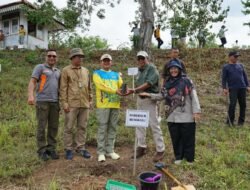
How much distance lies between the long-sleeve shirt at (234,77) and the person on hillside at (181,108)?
2896 mm

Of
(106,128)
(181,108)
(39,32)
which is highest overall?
(39,32)

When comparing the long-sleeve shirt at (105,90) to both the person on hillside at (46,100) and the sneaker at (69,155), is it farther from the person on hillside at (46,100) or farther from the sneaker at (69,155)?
the sneaker at (69,155)

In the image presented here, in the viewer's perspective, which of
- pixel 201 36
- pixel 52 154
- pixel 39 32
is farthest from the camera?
pixel 39 32

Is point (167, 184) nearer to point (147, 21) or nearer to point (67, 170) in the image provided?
point (67, 170)

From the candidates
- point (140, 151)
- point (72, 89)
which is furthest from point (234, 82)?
point (72, 89)

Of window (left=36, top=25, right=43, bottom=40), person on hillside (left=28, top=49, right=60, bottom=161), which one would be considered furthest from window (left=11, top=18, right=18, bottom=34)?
person on hillside (left=28, top=49, right=60, bottom=161)

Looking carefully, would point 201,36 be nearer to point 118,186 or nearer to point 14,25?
point 14,25

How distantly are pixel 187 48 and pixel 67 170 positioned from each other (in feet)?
39.6

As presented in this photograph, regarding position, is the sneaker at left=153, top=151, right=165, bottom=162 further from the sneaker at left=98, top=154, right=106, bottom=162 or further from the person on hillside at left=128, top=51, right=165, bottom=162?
the sneaker at left=98, top=154, right=106, bottom=162

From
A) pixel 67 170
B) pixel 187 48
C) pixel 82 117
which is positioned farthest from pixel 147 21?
pixel 67 170

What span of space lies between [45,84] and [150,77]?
1707 millimetres

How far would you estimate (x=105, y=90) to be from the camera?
5914mm

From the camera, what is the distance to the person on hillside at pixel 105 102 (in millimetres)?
5930

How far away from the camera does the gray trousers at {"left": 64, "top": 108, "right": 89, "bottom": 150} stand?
5.96 m
